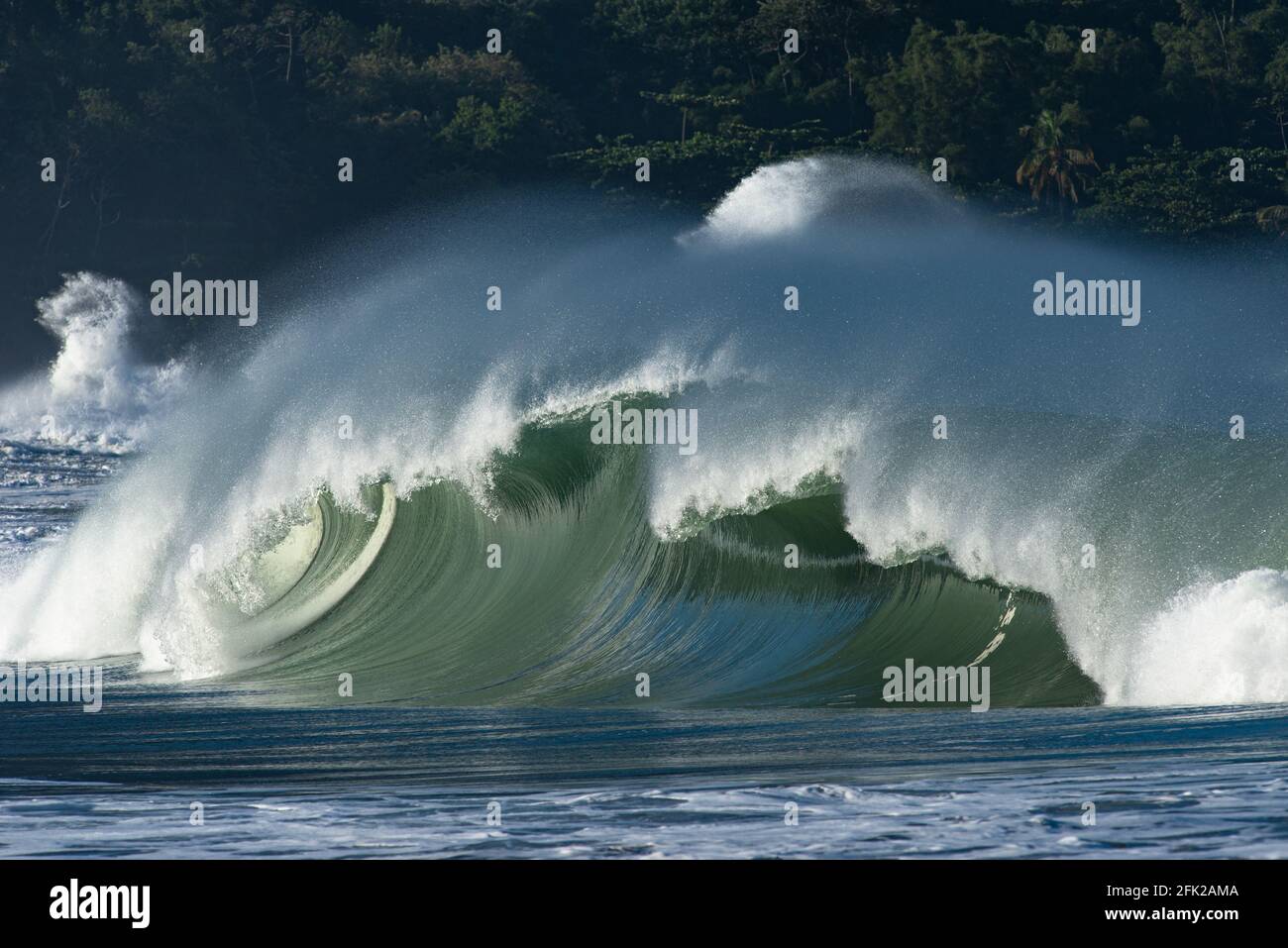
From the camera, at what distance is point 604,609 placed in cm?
1479

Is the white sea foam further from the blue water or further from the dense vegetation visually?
the blue water

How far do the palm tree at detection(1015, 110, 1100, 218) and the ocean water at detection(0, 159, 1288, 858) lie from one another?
4384 centimetres

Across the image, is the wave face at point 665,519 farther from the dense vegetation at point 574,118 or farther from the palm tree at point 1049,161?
the dense vegetation at point 574,118

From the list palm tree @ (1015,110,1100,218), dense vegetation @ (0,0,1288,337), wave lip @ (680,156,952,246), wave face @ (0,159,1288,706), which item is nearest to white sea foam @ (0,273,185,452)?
dense vegetation @ (0,0,1288,337)

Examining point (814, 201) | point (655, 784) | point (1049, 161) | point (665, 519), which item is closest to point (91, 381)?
point (814, 201)

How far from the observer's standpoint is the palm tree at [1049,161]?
217ft

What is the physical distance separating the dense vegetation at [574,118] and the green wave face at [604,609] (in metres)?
50.6

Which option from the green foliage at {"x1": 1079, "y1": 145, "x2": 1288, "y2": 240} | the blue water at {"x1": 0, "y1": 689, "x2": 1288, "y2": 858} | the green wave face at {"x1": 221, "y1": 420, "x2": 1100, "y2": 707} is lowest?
the blue water at {"x1": 0, "y1": 689, "x2": 1288, "y2": 858}

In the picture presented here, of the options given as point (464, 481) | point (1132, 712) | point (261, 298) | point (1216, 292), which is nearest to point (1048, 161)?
point (1216, 292)

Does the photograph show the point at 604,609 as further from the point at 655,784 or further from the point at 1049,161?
the point at 1049,161

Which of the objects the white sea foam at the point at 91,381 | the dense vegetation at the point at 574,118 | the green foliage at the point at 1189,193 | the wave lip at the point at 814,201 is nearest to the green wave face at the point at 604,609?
the wave lip at the point at 814,201

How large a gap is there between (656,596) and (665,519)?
66cm

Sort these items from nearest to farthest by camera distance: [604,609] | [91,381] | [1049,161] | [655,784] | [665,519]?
[655,784]
[604,609]
[665,519]
[91,381]
[1049,161]

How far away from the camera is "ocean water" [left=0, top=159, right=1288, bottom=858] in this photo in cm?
870
